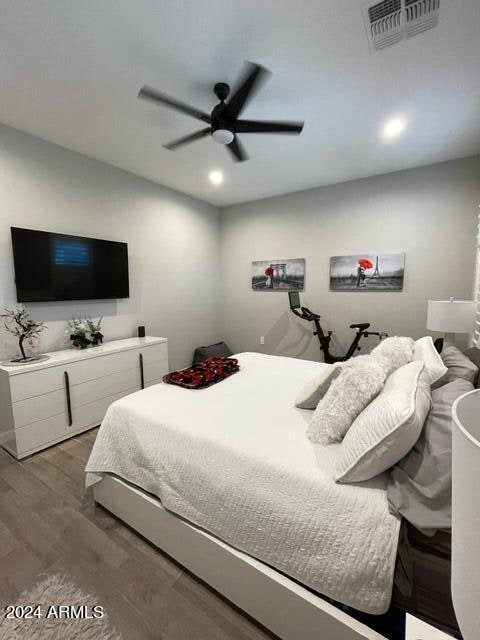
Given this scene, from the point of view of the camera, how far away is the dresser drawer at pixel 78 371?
7.13ft

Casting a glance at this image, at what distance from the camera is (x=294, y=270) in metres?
4.15

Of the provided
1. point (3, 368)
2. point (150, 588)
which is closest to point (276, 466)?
point (150, 588)

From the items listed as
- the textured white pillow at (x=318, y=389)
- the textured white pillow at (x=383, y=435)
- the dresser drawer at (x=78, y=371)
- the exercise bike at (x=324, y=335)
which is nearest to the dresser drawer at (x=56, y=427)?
the dresser drawer at (x=78, y=371)

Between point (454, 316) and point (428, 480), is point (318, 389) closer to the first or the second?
point (428, 480)

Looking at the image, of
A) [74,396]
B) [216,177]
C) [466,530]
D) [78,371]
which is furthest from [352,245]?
[466,530]

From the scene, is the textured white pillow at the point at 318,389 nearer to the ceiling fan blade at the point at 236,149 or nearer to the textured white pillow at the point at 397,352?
the textured white pillow at the point at 397,352

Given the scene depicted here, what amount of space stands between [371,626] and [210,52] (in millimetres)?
2873

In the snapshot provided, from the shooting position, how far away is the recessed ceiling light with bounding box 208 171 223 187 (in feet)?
11.1

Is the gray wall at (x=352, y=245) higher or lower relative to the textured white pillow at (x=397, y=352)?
higher

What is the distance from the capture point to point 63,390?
95.6 inches

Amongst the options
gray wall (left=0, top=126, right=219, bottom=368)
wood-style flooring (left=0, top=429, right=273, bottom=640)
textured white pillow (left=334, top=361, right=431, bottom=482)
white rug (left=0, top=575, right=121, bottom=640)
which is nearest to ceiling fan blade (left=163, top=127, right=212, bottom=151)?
gray wall (left=0, top=126, right=219, bottom=368)

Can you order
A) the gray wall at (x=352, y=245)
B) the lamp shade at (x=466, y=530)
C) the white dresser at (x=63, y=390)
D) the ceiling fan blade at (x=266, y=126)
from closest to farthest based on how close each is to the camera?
the lamp shade at (x=466, y=530) < the ceiling fan blade at (x=266, y=126) < the white dresser at (x=63, y=390) < the gray wall at (x=352, y=245)

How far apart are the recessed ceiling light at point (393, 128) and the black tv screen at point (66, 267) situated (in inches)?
114

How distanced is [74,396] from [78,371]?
0.74ft
